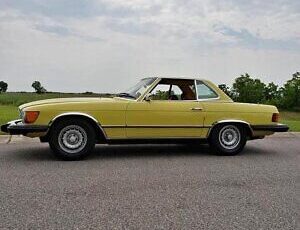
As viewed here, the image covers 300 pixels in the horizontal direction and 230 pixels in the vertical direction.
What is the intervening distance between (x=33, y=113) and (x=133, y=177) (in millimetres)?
2215

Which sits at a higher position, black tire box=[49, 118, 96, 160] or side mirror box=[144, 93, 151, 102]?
side mirror box=[144, 93, 151, 102]

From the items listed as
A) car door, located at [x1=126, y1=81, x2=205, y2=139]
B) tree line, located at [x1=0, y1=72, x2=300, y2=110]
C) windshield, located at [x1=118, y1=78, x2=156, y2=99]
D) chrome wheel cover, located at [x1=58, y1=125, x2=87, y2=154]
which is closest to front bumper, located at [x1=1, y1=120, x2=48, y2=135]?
chrome wheel cover, located at [x1=58, y1=125, x2=87, y2=154]

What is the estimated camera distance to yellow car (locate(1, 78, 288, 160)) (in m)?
7.55

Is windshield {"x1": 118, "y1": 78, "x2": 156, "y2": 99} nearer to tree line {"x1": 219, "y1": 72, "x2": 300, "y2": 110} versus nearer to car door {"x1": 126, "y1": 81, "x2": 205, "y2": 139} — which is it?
car door {"x1": 126, "y1": 81, "x2": 205, "y2": 139}

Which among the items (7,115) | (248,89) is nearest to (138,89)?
(7,115)

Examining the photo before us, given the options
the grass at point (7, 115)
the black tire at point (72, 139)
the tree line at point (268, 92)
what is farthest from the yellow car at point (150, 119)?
the tree line at point (268, 92)

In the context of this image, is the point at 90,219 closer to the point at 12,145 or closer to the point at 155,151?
the point at 155,151

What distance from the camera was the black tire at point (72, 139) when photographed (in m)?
7.55

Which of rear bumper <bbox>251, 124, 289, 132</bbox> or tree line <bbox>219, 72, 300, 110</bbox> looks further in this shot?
tree line <bbox>219, 72, 300, 110</bbox>

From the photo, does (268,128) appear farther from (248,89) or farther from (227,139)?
(248,89)

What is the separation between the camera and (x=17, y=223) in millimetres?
4184

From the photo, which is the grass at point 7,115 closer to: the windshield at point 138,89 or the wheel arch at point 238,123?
the windshield at point 138,89

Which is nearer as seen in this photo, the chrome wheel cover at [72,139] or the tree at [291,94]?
the chrome wheel cover at [72,139]

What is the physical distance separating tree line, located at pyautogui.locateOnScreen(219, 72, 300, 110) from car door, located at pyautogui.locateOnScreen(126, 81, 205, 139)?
158 feet
